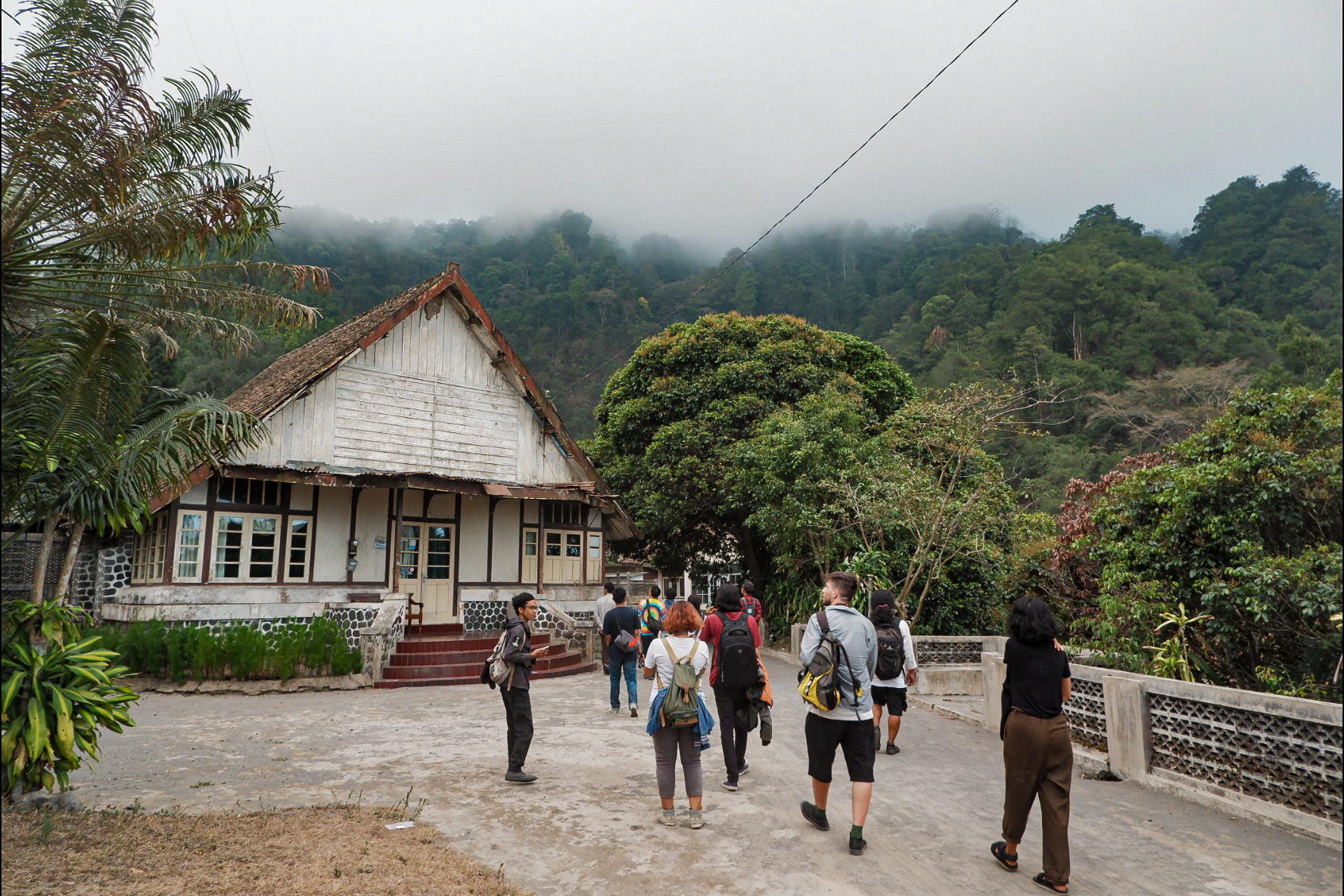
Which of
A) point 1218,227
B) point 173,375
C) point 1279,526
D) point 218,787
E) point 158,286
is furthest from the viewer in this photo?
point 1218,227

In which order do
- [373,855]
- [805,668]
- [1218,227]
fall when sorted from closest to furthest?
[373,855] < [805,668] < [1218,227]

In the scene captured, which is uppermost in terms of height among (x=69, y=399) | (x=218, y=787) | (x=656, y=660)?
(x=69, y=399)

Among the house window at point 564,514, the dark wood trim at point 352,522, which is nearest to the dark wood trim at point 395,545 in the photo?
the dark wood trim at point 352,522

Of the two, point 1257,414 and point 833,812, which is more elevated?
point 1257,414

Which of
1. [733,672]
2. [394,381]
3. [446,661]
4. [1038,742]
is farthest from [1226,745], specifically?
[394,381]

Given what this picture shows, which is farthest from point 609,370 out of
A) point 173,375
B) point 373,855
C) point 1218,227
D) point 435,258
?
point 373,855

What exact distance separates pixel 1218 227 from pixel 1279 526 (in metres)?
43.9

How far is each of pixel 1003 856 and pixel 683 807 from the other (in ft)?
7.17

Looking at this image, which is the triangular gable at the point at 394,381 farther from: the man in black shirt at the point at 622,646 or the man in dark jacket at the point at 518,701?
the man in dark jacket at the point at 518,701

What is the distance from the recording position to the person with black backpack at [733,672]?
6188 millimetres

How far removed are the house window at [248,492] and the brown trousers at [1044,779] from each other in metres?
13.1

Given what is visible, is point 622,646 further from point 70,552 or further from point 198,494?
point 198,494

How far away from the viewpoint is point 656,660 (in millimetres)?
5773

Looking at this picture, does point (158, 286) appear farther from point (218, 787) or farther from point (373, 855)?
point (373, 855)
